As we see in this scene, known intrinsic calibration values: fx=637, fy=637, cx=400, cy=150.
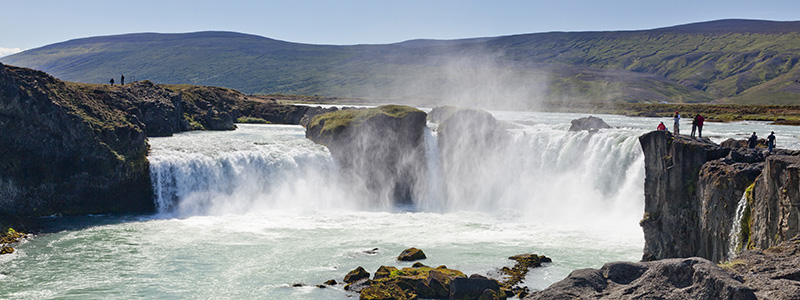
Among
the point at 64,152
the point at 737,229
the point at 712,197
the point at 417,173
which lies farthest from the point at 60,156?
the point at 737,229

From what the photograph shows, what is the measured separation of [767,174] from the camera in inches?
830

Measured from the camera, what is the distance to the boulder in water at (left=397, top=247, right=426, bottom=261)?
31062 mm

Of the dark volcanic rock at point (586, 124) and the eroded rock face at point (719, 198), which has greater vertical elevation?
the dark volcanic rock at point (586, 124)

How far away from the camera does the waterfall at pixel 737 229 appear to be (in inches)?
913

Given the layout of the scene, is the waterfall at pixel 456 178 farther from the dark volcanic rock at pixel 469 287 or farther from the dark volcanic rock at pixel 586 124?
the dark volcanic rock at pixel 469 287

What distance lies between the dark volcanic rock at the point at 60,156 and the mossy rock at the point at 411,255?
71.7 ft

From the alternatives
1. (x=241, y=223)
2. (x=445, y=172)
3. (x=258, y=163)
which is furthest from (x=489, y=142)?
(x=241, y=223)

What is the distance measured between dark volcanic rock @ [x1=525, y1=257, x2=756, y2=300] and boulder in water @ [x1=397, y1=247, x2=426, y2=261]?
1480cm

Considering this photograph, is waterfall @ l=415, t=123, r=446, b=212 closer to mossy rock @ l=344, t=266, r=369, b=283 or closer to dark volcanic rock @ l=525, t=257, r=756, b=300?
mossy rock @ l=344, t=266, r=369, b=283

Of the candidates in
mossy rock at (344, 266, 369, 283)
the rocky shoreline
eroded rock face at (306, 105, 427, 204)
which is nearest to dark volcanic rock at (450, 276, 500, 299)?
the rocky shoreline

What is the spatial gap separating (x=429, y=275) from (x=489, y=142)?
3067 cm

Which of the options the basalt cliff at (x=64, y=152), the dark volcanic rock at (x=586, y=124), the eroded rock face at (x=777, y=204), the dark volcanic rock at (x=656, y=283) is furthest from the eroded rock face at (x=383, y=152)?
the dark volcanic rock at (x=656, y=283)

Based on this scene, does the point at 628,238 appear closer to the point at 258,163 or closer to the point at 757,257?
the point at 757,257

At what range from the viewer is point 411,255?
102ft
